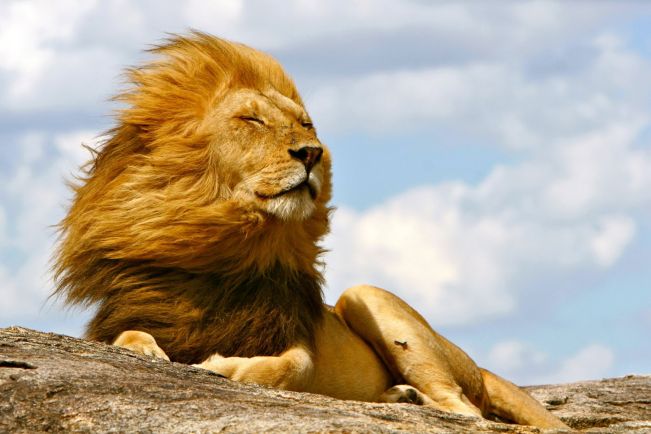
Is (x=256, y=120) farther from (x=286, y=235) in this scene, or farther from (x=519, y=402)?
(x=519, y=402)

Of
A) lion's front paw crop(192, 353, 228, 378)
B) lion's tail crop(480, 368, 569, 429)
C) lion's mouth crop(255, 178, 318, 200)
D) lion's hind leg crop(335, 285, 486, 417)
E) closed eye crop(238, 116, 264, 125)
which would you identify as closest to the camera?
lion's front paw crop(192, 353, 228, 378)

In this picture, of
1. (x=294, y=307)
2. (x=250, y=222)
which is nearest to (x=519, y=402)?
(x=294, y=307)

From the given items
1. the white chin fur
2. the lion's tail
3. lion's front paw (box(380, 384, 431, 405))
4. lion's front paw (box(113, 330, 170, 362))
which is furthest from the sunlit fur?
the lion's tail

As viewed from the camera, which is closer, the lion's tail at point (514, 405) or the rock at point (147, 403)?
the rock at point (147, 403)

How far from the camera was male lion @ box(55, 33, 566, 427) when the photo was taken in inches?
202

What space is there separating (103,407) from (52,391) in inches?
8.1

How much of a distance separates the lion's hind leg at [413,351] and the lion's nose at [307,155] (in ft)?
3.70

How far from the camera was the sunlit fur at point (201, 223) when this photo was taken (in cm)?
516

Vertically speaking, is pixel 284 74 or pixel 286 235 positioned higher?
pixel 284 74

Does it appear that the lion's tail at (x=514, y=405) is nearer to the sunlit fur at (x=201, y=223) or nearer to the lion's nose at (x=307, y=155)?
the sunlit fur at (x=201, y=223)

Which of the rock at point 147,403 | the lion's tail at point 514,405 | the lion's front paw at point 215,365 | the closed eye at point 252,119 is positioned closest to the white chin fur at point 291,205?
the closed eye at point 252,119

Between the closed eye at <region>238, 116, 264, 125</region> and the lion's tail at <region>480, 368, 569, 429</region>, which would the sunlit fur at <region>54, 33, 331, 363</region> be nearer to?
the closed eye at <region>238, 116, 264, 125</region>

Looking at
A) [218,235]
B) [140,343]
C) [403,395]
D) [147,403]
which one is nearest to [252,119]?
[218,235]

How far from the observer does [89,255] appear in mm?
5379
